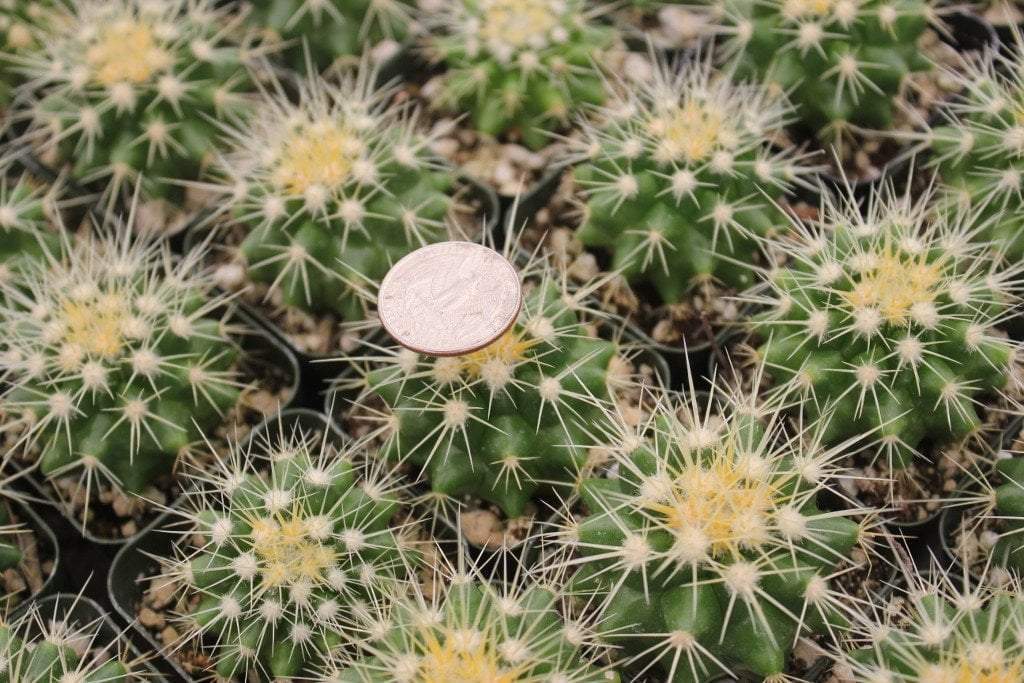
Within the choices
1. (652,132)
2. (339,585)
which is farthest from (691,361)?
(339,585)

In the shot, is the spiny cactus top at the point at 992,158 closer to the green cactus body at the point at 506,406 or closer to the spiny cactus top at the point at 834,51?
the spiny cactus top at the point at 834,51

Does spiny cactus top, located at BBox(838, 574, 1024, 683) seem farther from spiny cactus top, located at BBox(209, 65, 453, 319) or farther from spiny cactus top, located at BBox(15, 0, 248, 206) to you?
spiny cactus top, located at BBox(15, 0, 248, 206)

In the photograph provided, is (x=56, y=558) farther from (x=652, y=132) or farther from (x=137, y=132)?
(x=652, y=132)

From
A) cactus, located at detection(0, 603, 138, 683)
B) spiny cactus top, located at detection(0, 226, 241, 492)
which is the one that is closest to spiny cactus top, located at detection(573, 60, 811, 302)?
spiny cactus top, located at detection(0, 226, 241, 492)

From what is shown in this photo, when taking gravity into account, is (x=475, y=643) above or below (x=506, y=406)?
below

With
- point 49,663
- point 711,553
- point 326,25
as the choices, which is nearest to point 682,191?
point 711,553

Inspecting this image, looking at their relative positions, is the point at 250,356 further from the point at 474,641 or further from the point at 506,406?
the point at 474,641
